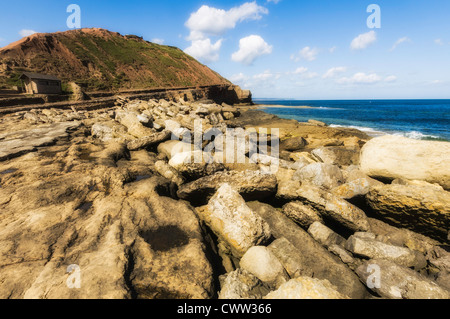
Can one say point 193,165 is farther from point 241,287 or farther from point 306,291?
point 306,291

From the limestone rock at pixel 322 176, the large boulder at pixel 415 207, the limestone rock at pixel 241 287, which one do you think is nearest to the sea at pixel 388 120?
the limestone rock at pixel 322 176

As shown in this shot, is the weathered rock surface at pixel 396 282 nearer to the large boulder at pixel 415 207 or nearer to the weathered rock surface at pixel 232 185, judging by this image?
the large boulder at pixel 415 207

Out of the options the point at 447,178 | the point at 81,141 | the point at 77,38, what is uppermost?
the point at 77,38

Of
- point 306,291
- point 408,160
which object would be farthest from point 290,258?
point 408,160

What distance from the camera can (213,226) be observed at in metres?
4.24

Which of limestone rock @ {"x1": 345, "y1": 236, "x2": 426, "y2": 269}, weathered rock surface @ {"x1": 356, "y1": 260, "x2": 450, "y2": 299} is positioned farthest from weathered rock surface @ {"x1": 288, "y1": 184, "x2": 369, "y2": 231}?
weathered rock surface @ {"x1": 356, "y1": 260, "x2": 450, "y2": 299}

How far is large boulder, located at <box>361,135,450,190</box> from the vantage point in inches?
219

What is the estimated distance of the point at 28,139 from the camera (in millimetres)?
7023
